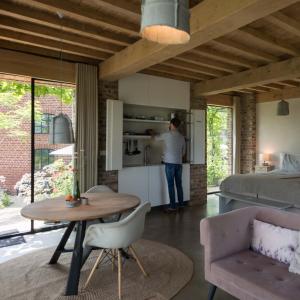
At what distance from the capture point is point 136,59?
390 cm

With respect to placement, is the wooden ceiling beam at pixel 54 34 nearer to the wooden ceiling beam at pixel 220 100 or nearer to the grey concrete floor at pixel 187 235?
the grey concrete floor at pixel 187 235

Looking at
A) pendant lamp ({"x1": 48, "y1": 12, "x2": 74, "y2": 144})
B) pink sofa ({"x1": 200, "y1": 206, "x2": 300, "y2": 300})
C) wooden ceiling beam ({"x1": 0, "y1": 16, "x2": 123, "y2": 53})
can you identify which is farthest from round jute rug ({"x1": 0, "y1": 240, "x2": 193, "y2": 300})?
wooden ceiling beam ({"x1": 0, "y1": 16, "x2": 123, "y2": 53})

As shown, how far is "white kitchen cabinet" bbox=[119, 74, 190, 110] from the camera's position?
5.39 m

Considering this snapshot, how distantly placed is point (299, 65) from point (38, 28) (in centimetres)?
391

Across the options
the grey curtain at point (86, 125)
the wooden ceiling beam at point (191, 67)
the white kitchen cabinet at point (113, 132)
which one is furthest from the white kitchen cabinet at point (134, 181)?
the wooden ceiling beam at point (191, 67)

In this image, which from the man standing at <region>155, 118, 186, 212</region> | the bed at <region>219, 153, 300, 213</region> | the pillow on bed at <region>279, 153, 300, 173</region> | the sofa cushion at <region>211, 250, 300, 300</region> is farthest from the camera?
the pillow on bed at <region>279, 153, 300, 173</region>

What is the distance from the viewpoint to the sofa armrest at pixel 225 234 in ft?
7.64

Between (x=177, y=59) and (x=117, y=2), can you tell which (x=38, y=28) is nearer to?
(x=117, y=2)

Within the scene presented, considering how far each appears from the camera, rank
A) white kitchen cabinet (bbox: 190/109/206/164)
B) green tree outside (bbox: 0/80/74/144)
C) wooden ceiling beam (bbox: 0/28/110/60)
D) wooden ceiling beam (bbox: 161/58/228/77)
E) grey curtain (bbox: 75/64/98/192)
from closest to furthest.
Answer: wooden ceiling beam (bbox: 0/28/110/60), grey curtain (bbox: 75/64/98/192), wooden ceiling beam (bbox: 161/58/228/77), green tree outside (bbox: 0/80/74/144), white kitchen cabinet (bbox: 190/109/206/164)

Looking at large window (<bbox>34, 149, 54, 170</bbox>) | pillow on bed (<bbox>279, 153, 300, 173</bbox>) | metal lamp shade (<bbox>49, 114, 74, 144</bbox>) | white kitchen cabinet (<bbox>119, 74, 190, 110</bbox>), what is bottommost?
pillow on bed (<bbox>279, 153, 300, 173</bbox>)

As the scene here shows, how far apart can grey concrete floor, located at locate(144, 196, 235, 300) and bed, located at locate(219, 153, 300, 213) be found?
66 centimetres

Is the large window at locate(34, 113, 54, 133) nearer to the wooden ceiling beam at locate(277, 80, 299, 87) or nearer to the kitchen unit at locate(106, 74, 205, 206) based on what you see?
the kitchen unit at locate(106, 74, 205, 206)

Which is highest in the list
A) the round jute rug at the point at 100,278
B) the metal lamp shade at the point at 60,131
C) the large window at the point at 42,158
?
the metal lamp shade at the point at 60,131

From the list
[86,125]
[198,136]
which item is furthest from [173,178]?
[86,125]
